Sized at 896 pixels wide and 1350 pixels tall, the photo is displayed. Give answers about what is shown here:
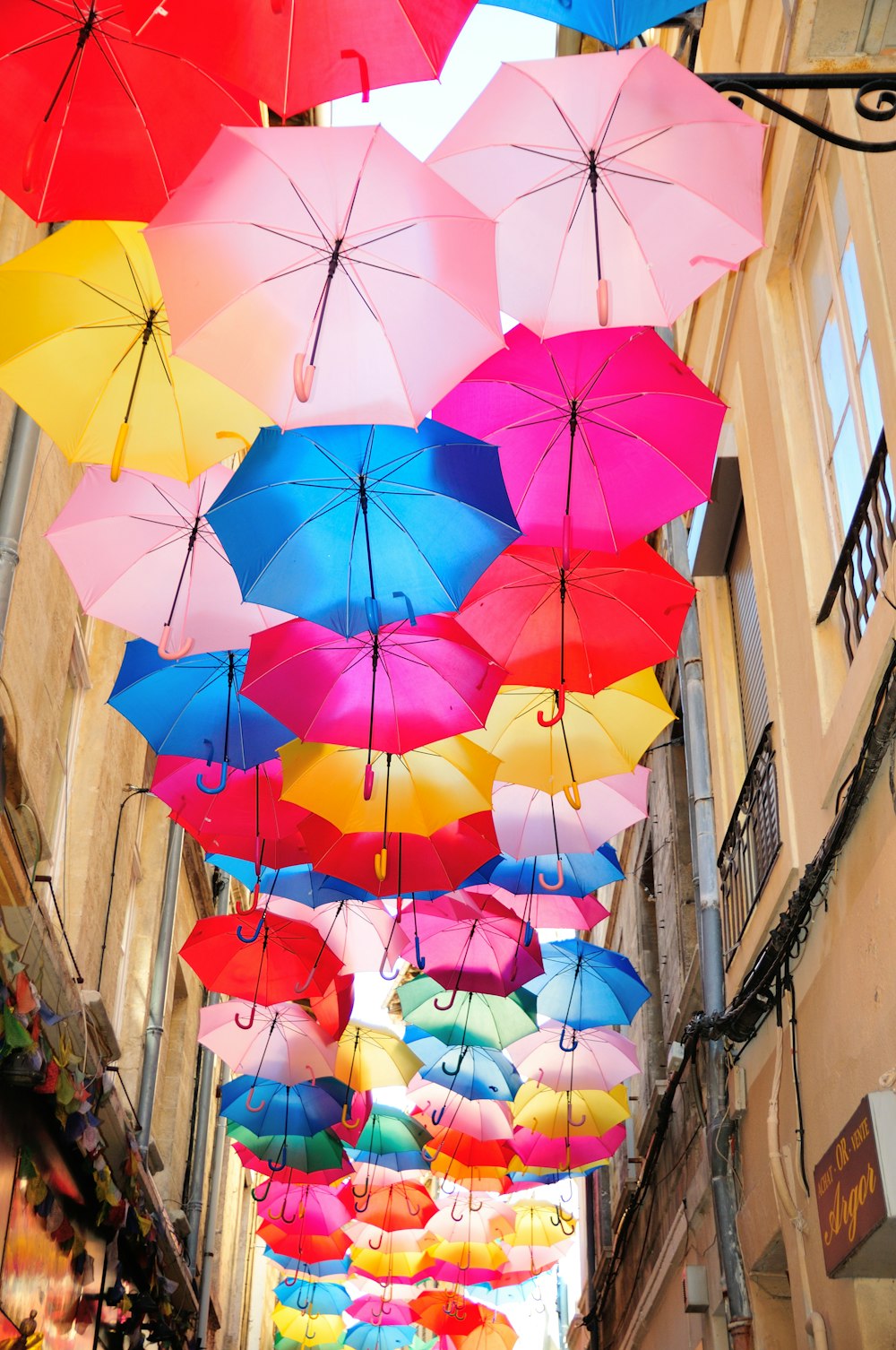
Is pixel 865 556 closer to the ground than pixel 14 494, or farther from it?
closer to the ground

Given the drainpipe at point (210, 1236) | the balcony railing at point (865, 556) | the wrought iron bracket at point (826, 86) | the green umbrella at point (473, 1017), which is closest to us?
the wrought iron bracket at point (826, 86)

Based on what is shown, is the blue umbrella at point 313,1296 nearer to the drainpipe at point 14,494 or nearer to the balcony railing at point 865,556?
the drainpipe at point 14,494

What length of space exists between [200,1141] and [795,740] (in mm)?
11435

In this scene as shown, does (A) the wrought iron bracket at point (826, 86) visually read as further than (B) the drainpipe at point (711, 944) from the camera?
No

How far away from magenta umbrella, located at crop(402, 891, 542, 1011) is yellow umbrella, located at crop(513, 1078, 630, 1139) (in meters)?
2.53

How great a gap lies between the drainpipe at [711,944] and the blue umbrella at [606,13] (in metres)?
5.82

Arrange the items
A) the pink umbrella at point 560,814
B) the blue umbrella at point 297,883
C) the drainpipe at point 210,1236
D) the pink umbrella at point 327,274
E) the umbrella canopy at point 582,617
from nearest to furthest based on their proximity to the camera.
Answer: the pink umbrella at point 327,274, the umbrella canopy at point 582,617, the pink umbrella at point 560,814, the blue umbrella at point 297,883, the drainpipe at point 210,1236

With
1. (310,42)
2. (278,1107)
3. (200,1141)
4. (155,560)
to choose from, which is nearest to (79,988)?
(278,1107)

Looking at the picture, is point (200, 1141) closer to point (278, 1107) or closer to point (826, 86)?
point (278, 1107)

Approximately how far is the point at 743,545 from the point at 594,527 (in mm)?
3512

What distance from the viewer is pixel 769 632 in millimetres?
8039

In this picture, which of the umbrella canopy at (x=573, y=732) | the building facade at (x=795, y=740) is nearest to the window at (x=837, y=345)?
the building facade at (x=795, y=740)

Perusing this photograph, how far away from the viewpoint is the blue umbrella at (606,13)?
4605mm

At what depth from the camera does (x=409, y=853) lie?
8.12 m
